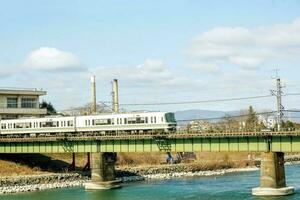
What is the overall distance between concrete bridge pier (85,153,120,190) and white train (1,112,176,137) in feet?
12.8

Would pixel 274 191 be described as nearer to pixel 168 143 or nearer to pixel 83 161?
pixel 168 143

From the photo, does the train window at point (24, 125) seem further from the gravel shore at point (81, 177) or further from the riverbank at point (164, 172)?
the riverbank at point (164, 172)

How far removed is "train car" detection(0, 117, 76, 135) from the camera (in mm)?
78812

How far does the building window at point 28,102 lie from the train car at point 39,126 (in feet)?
65.9

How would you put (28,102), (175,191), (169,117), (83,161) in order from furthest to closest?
(28,102) < (83,161) < (169,117) < (175,191)

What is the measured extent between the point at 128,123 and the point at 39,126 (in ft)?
54.1

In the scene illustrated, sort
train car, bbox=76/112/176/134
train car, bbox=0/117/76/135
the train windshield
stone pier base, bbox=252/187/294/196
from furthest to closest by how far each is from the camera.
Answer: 1. train car, bbox=0/117/76/135
2. the train windshield
3. train car, bbox=76/112/176/134
4. stone pier base, bbox=252/187/294/196

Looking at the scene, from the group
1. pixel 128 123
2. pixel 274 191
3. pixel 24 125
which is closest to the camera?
pixel 274 191

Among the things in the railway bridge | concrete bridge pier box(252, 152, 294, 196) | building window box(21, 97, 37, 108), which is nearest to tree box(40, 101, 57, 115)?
building window box(21, 97, 37, 108)

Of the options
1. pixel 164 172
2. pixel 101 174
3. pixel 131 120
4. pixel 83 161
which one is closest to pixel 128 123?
pixel 131 120

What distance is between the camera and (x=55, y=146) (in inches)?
3027

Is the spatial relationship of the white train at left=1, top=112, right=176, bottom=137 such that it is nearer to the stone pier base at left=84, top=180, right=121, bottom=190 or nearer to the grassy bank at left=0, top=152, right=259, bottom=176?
the grassy bank at left=0, top=152, right=259, bottom=176

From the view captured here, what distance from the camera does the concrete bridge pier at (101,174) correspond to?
7075cm

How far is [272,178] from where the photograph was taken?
58781 mm
